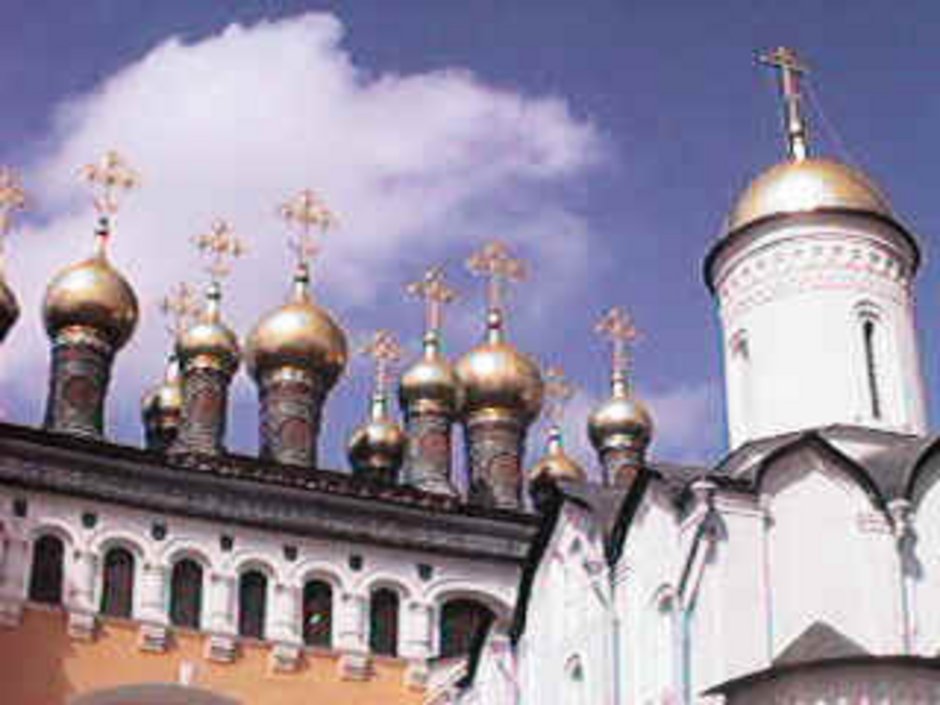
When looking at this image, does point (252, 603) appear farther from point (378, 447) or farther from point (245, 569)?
point (378, 447)

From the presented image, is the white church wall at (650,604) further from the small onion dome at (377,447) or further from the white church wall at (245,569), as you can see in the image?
the small onion dome at (377,447)

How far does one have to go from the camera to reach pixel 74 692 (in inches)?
826

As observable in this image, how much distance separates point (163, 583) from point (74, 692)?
1642mm

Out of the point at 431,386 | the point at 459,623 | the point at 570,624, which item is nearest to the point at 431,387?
the point at 431,386

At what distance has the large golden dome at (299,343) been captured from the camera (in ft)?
86.6

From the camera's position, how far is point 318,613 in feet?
74.4

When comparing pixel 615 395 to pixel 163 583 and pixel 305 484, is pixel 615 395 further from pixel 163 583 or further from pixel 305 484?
pixel 163 583

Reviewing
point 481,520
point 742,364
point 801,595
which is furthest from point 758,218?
point 481,520

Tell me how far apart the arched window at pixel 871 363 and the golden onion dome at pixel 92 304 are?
11.7 meters

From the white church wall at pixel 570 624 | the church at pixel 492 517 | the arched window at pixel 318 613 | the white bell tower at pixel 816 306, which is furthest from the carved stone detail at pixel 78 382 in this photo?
the white bell tower at pixel 816 306

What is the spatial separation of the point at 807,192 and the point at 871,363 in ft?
5.91

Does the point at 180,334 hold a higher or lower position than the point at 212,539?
higher

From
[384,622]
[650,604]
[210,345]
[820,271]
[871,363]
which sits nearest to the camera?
[650,604]

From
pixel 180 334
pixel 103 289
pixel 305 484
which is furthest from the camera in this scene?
pixel 180 334
